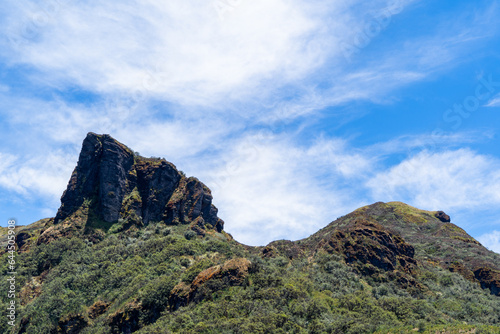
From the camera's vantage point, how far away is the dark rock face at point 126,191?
11094 centimetres

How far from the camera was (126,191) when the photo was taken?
118125 millimetres

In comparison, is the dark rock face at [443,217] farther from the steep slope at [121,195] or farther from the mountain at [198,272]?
the steep slope at [121,195]

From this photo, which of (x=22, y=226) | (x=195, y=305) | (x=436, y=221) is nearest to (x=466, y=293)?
(x=195, y=305)

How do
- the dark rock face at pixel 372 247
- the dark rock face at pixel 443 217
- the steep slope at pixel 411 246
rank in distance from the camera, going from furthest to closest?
the dark rock face at pixel 443 217 < the steep slope at pixel 411 246 < the dark rock face at pixel 372 247

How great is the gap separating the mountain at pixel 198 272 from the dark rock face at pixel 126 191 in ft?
1.18

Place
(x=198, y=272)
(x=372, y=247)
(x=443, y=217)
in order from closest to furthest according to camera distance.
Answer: (x=198, y=272) < (x=372, y=247) < (x=443, y=217)

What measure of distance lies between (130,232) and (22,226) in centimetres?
8323

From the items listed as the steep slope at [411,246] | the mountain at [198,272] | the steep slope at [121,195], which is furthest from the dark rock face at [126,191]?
the steep slope at [411,246]

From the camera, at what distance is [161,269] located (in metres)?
75.3

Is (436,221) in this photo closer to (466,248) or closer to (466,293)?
(466,248)

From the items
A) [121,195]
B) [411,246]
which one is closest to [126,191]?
[121,195]

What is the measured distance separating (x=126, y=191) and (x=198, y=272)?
62.2 m

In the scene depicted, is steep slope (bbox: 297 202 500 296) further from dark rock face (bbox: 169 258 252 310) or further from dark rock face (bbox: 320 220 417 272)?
dark rock face (bbox: 169 258 252 310)

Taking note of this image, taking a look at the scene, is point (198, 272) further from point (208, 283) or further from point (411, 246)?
point (411, 246)
